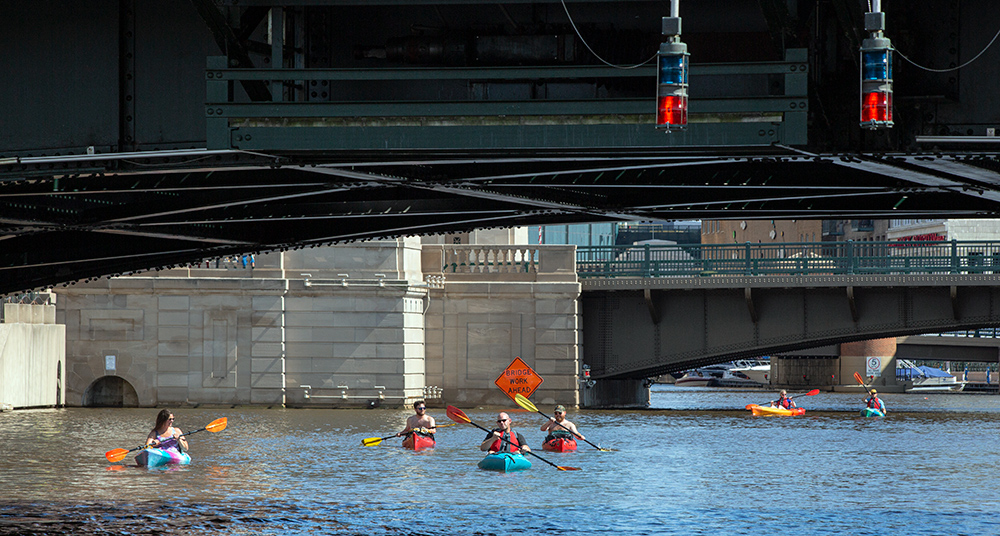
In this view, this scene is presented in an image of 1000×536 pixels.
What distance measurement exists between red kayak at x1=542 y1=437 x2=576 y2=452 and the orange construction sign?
9630mm

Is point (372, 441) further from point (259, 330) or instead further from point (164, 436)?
point (259, 330)

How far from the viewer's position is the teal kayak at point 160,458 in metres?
24.6

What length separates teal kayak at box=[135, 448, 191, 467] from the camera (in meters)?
24.6

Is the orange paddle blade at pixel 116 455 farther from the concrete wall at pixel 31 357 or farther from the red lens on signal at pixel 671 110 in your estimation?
the red lens on signal at pixel 671 110

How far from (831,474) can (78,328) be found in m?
25.0

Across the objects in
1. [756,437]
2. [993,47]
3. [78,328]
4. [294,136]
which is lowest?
[756,437]

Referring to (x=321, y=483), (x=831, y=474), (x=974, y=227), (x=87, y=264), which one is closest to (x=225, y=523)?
(x=321, y=483)

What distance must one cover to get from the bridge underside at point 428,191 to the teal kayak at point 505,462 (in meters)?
6.16

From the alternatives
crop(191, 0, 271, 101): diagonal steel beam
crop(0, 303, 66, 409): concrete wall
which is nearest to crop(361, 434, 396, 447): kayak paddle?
crop(0, 303, 66, 409): concrete wall

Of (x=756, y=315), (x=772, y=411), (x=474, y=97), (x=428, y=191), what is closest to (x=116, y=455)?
(x=428, y=191)

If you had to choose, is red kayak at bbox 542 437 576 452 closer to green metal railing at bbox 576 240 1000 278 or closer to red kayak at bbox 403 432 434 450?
red kayak at bbox 403 432 434 450

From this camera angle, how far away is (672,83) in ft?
29.9

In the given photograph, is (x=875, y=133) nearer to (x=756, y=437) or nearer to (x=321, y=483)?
(x=321, y=483)

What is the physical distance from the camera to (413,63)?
11.4m
